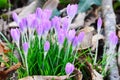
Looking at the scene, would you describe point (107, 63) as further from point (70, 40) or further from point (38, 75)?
point (38, 75)

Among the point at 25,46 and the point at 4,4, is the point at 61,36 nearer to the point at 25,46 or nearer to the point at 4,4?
the point at 25,46

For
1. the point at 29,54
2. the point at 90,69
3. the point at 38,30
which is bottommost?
the point at 90,69

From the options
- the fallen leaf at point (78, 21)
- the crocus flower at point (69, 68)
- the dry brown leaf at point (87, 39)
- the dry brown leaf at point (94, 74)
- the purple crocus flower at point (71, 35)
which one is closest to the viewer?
the crocus flower at point (69, 68)

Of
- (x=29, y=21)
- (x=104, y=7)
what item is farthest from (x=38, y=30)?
(x=104, y=7)

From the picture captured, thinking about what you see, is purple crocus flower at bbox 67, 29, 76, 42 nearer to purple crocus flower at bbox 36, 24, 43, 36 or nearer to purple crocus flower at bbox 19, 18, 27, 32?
purple crocus flower at bbox 36, 24, 43, 36

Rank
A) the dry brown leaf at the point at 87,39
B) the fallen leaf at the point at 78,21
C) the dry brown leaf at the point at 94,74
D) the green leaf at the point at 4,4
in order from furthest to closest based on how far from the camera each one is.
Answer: the green leaf at the point at 4,4 < the fallen leaf at the point at 78,21 < the dry brown leaf at the point at 87,39 < the dry brown leaf at the point at 94,74

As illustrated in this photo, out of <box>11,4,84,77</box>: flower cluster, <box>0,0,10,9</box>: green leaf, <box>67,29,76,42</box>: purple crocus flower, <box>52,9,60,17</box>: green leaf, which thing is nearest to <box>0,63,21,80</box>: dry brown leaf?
<box>11,4,84,77</box>: flower cluster

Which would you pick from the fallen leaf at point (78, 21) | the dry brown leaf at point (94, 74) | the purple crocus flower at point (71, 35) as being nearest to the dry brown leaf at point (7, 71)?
the purple crocus flower at point (71, 35)

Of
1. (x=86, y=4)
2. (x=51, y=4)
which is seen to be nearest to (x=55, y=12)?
(x=51, y=4)

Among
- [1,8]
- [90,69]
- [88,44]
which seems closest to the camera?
[90,69]

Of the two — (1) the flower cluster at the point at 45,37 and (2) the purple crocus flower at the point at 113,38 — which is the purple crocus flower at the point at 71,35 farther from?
(2) the purple crocus flower at the point at 113,38

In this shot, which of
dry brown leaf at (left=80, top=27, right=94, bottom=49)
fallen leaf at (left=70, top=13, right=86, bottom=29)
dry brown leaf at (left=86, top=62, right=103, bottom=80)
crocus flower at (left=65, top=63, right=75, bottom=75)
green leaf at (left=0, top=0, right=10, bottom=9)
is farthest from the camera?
green leaf at (left=0, top=0, right=10, bottom=9)
